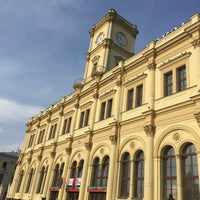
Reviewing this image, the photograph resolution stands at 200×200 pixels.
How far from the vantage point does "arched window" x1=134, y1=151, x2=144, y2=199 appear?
1777 cm

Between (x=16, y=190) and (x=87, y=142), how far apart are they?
778 inches

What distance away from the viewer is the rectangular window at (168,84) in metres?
18.7

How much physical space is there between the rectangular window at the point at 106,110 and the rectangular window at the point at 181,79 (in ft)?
26.8

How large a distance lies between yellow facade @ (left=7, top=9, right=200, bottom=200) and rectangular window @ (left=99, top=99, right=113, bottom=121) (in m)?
0.10

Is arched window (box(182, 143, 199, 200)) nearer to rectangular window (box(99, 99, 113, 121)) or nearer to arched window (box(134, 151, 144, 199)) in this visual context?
arched window (box(134, 151, 144, 199))

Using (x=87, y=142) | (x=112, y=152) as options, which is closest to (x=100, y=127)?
(x=87, y=142)

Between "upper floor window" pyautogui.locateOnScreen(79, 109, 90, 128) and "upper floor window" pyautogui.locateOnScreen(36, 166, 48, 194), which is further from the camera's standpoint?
"upper floor window" pyautogui.locateOnScreen(36, 166, 48, 194)

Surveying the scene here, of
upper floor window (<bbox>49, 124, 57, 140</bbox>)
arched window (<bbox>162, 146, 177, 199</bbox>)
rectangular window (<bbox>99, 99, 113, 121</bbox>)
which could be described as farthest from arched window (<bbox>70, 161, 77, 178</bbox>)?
arched window (<bbox>162, 146, 177, 199</bbox>)

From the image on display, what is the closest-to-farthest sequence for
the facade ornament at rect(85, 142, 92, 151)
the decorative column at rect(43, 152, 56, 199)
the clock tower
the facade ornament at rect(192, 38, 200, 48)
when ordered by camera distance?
the facade ornament at rect(192, 38, 200, 48) < the facade ornament at rect(85, 142, 92, 151) < the decorative column at rect(43, 152, 56, 199) < the clock tower

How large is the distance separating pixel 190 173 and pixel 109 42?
2206 centimetres

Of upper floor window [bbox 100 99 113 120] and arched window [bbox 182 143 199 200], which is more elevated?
upper floor window [bbox 100 99 113 120]

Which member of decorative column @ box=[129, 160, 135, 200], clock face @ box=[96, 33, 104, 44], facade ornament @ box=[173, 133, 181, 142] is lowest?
decorative column @ box=[129, 160, 135, 200]

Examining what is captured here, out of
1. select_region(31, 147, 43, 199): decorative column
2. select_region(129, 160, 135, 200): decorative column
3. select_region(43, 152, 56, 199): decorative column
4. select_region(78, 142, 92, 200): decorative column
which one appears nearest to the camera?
select_region(129, 160, 135, 200): decorative column

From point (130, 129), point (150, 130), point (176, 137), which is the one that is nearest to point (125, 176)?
point (130, 129)
